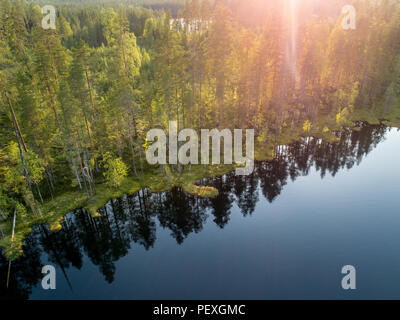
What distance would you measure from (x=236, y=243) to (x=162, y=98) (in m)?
20.4

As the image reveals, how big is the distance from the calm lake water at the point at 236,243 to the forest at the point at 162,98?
10.9 feet

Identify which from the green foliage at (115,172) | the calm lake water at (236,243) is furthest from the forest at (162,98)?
the calm lake water at (236,243)

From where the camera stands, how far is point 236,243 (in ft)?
88.7

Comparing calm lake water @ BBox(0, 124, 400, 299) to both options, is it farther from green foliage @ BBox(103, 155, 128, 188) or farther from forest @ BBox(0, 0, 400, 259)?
forest @ BBox(0, 0, 400, 259)

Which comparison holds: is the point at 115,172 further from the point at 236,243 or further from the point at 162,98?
the point at 236,243

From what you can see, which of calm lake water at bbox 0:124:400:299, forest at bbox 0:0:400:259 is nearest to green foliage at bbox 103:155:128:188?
forest at bbox 0:0:400:259

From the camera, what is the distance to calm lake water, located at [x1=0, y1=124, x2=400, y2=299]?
22.3 metres

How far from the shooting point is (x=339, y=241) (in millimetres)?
26953

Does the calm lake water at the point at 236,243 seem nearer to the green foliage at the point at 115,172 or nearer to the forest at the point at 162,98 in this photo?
the green foliage at the point at 115,172

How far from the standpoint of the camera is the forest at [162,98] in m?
30.7

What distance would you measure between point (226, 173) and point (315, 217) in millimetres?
14382

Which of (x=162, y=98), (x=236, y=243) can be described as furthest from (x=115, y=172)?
(x=236, y=243)
